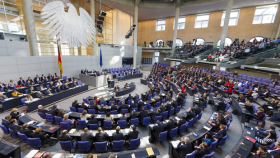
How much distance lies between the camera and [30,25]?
39.7ft

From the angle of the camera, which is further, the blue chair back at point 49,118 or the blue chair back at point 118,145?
the blue chair back at point 49,118

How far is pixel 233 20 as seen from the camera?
22.5 metres

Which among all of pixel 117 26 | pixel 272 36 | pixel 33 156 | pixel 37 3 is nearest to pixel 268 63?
pixel 272 36

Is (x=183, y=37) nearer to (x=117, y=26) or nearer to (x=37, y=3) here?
(x=117, y=26)

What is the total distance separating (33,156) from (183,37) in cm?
3017

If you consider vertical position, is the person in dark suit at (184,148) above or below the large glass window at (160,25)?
below

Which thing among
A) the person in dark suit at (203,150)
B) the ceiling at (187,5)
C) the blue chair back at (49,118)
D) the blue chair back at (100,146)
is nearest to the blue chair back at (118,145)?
the blue chair back at (100,146)

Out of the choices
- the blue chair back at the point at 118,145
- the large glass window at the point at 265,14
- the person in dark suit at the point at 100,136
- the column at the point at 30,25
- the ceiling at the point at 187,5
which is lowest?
the blue chair back at the point at 118,145

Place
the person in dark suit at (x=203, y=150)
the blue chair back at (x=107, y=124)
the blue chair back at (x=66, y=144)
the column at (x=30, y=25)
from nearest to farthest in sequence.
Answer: the person in dark suit at (x=203, y=150) → the blue chair back at (x=66, y=144) → the blue chair back at (x=107, y=124) → the column at (x=30, y=25)

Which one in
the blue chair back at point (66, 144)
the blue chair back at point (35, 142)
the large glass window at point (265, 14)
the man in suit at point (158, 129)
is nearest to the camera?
the blue chair back at point (66, 144)

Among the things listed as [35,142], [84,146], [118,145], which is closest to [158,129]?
[118,145]

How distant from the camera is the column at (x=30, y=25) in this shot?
38.6ft

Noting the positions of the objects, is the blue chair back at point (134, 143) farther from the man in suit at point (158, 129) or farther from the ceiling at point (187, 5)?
the ceiling at point (187, 5)

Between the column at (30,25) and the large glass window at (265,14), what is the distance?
31574mm
